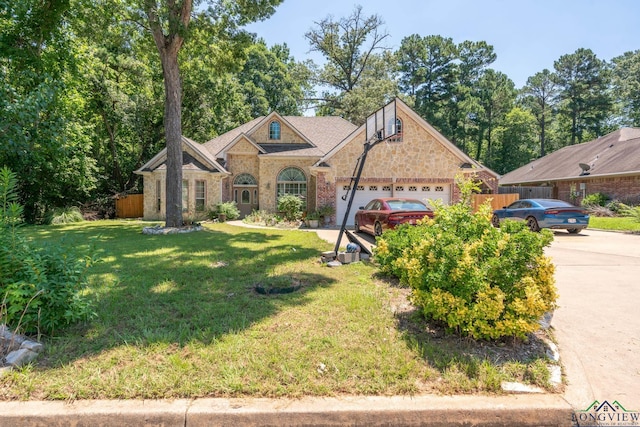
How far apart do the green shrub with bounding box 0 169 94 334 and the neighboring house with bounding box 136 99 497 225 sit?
11.7m

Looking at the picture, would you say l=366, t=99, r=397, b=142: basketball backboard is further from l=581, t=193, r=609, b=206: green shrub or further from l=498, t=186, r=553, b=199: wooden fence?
l=498, t=186, r=553, b=199: wooden fence

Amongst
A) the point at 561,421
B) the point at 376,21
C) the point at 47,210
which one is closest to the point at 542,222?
the point at 561,421

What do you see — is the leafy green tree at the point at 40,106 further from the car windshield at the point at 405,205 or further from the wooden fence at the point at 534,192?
the wooden fence at the point at 534,192

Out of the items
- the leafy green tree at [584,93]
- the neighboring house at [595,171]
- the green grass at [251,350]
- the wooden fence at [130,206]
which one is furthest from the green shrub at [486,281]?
the leafy green tree at [584,93]

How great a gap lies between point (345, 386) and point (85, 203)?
978 inches

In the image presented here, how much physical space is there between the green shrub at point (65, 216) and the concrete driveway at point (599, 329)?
22.2m

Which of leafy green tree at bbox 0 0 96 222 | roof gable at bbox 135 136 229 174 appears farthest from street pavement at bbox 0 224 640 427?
roof gable at bbox 135 136 229 174

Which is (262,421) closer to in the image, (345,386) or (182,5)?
(345,386)

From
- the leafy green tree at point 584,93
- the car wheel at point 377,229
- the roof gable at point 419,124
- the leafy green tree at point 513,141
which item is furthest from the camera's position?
the leafy green tree at point 513,141

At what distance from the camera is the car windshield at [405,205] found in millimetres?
10719

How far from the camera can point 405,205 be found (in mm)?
11008

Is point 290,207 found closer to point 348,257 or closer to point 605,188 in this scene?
point 348,257

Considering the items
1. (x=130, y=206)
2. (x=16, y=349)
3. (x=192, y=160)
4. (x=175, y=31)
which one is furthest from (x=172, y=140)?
(x=16, y=349)

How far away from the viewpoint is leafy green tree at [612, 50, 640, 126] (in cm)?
4369
